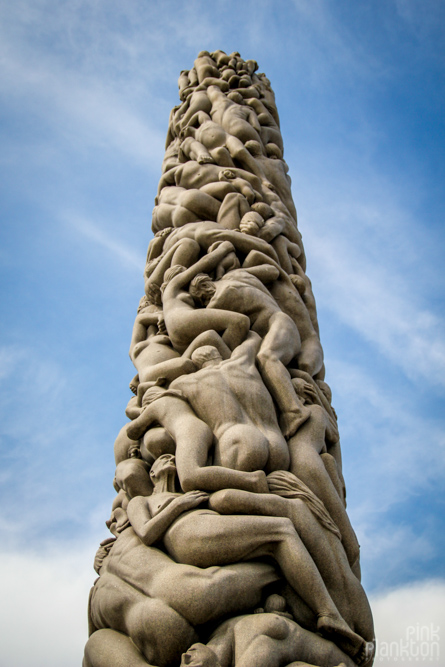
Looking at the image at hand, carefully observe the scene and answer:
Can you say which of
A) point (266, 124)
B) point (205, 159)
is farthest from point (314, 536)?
point (266, 124)

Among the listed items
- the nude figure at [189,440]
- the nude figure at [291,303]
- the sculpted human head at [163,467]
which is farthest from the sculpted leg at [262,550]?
the nude figure at [291,303]

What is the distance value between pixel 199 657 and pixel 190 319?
2934 mm

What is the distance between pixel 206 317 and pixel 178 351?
0.54 meters

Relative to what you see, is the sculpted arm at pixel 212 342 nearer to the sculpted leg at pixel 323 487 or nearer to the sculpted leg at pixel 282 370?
the sculpted leg at pixel 282 370

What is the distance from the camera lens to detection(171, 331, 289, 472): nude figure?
14.0 feet

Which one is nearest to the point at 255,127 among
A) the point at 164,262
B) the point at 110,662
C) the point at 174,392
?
the point at 164,262

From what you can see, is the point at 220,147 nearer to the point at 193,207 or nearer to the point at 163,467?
the point at 193,207

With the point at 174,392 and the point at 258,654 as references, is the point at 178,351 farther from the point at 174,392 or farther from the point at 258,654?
the point at 258,654

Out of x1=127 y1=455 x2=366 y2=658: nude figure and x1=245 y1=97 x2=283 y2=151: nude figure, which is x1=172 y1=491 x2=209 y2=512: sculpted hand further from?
x1=245 y1=97 x2=283 y2=151: nude figure

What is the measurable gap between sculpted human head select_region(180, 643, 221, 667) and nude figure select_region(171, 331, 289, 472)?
121 centimetres

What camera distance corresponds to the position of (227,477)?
4.00 metres

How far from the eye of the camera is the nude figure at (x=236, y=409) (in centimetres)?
427

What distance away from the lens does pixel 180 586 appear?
11.5ft

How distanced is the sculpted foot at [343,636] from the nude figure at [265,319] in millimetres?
1652
